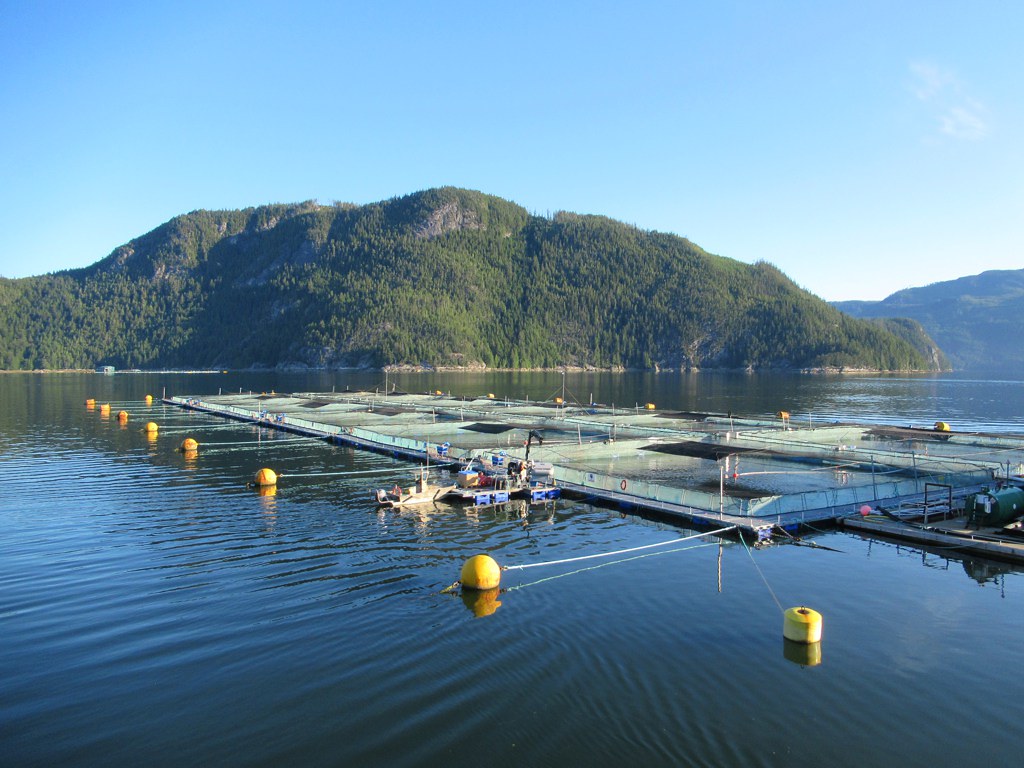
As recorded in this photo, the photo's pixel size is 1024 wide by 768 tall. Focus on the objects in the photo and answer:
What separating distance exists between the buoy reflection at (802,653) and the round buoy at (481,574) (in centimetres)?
1045

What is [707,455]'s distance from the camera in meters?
54.6

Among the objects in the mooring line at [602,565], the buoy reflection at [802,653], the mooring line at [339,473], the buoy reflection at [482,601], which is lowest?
the buoy reflection at [802,653]

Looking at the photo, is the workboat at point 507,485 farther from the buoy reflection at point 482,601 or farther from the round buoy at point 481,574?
the buoy reflection at point 482,601

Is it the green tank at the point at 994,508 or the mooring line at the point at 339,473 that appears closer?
the green tank at the point at 994,508

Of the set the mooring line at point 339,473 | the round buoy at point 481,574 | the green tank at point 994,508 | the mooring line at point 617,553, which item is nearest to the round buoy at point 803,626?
the round buoy at point 481,574

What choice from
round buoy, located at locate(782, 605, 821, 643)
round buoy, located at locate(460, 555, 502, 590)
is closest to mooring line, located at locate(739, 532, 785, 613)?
round buoy, located at locate(782, 605, 821, 643)

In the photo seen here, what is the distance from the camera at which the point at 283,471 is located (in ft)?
186

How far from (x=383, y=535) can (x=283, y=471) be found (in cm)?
2479

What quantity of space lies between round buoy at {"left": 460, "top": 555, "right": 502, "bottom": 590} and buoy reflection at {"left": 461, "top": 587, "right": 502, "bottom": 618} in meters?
0.19

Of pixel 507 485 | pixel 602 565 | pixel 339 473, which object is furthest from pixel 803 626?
pixel 339 473

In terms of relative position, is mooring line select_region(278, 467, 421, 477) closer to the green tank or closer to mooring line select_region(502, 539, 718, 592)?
mooring line select_region(502, 539, 718, 592)

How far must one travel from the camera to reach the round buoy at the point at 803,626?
71.0 feet

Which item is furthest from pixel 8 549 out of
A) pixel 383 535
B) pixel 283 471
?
pixel 283 471

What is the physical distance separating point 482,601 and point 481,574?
3.70ft
